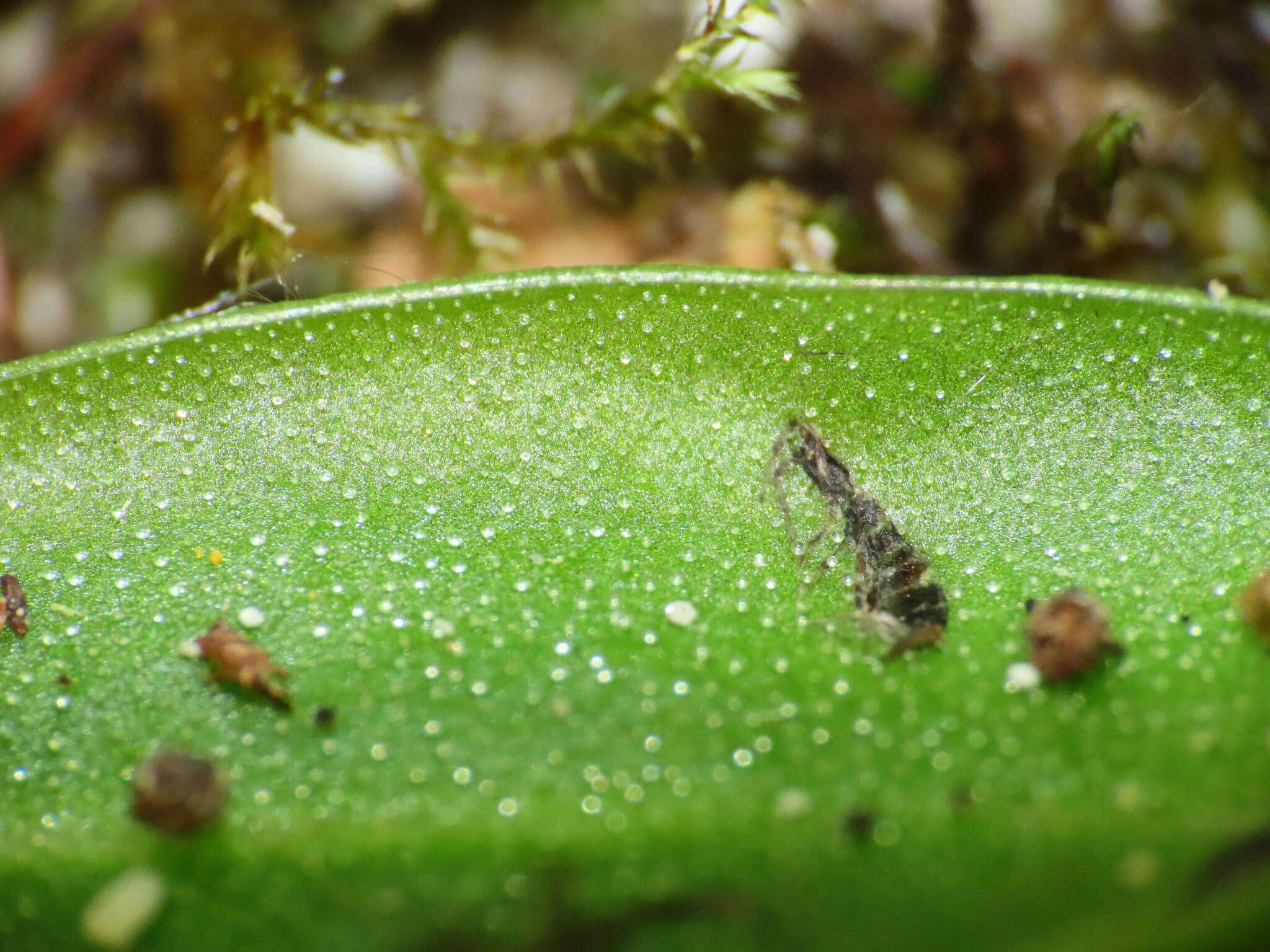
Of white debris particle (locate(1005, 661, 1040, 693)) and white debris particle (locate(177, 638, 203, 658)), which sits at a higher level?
white debris particle (locate(177, 638, 203, 658))

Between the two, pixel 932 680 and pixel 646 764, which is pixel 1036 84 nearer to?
pixel 932 680

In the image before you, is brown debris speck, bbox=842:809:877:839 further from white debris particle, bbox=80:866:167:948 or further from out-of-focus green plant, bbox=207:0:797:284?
out-of-focus green plant, bbox=207:0:797:284

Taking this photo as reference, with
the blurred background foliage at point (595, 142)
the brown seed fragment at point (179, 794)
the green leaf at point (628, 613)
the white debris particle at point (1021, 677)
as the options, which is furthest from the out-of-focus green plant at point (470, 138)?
the white debris particle at point (1021, 677)

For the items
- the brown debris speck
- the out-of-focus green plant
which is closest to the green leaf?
the brown debris speck

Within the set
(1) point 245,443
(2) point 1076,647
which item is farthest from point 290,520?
(2) point 1076,647

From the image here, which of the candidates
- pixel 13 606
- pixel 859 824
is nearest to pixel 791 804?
pixel 859 824

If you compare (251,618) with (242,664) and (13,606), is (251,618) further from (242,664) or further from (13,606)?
(13,606)
